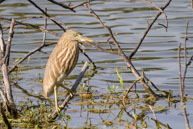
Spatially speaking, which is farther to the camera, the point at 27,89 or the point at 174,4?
the point at 174,4

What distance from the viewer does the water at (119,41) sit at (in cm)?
877

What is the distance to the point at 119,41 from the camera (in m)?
12.0

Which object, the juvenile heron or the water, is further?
the water

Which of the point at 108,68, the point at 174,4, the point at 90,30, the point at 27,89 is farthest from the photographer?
the point at 174,4

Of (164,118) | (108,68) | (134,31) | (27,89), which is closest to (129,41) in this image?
(134,31)

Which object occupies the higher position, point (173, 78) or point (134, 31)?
point (134, 31)

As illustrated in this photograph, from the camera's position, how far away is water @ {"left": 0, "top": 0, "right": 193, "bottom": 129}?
8.77 metres

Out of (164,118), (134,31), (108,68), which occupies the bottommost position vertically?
(164,118)

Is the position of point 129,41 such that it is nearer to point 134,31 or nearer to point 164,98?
point 134,31

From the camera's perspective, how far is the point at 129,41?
11.9m

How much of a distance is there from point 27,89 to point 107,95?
133 centimetres

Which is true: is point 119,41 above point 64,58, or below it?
above

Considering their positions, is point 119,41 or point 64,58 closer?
point 64,58

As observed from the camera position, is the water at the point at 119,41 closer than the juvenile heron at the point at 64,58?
No
